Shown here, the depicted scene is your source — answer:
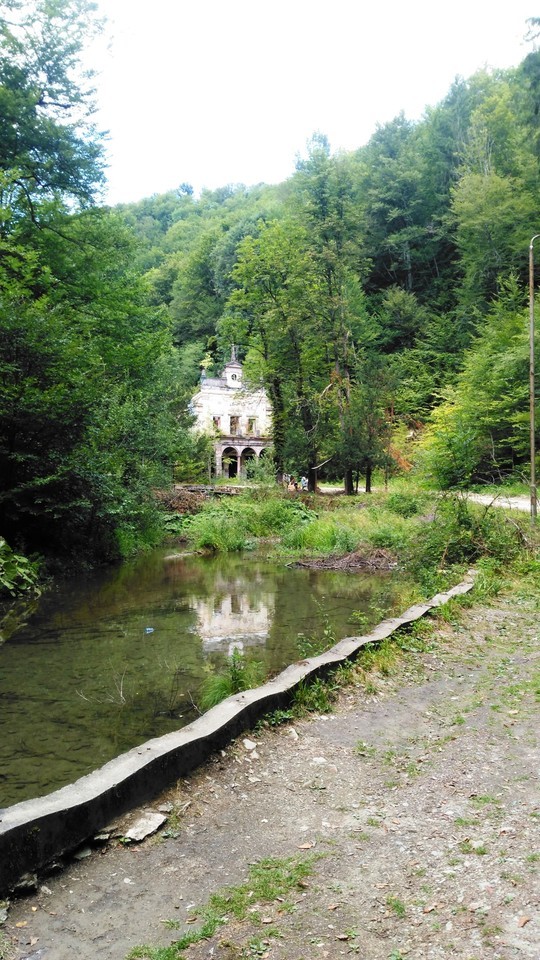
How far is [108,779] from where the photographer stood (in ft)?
10.9

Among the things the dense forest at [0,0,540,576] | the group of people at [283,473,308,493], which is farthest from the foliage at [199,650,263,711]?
the group of people at [283,473,308,493]

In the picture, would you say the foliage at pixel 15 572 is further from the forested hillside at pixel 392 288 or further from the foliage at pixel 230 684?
the forested hillside at pixel 392 288

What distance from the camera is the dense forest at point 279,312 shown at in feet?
42.3

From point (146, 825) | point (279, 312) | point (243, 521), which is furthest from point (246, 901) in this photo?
point (279, 312)

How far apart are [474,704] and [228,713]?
2102 mm

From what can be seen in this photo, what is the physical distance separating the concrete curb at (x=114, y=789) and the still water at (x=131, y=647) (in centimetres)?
117

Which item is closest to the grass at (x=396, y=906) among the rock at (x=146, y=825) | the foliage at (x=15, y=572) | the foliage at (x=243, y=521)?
the rock at (x=146, y=825)

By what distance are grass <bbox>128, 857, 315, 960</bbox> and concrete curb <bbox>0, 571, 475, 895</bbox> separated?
71 cm

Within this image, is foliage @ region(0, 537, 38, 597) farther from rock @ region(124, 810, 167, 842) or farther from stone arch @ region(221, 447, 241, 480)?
stone arch @ region(221, 447, 241, 480)

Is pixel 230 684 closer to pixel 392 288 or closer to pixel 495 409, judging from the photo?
pixel 495 409

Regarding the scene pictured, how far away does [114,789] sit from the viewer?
3.25 meters

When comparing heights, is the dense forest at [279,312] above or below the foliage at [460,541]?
above

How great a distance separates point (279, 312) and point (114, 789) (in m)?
28.4

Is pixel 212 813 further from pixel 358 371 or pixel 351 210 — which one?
pixel 351 210
